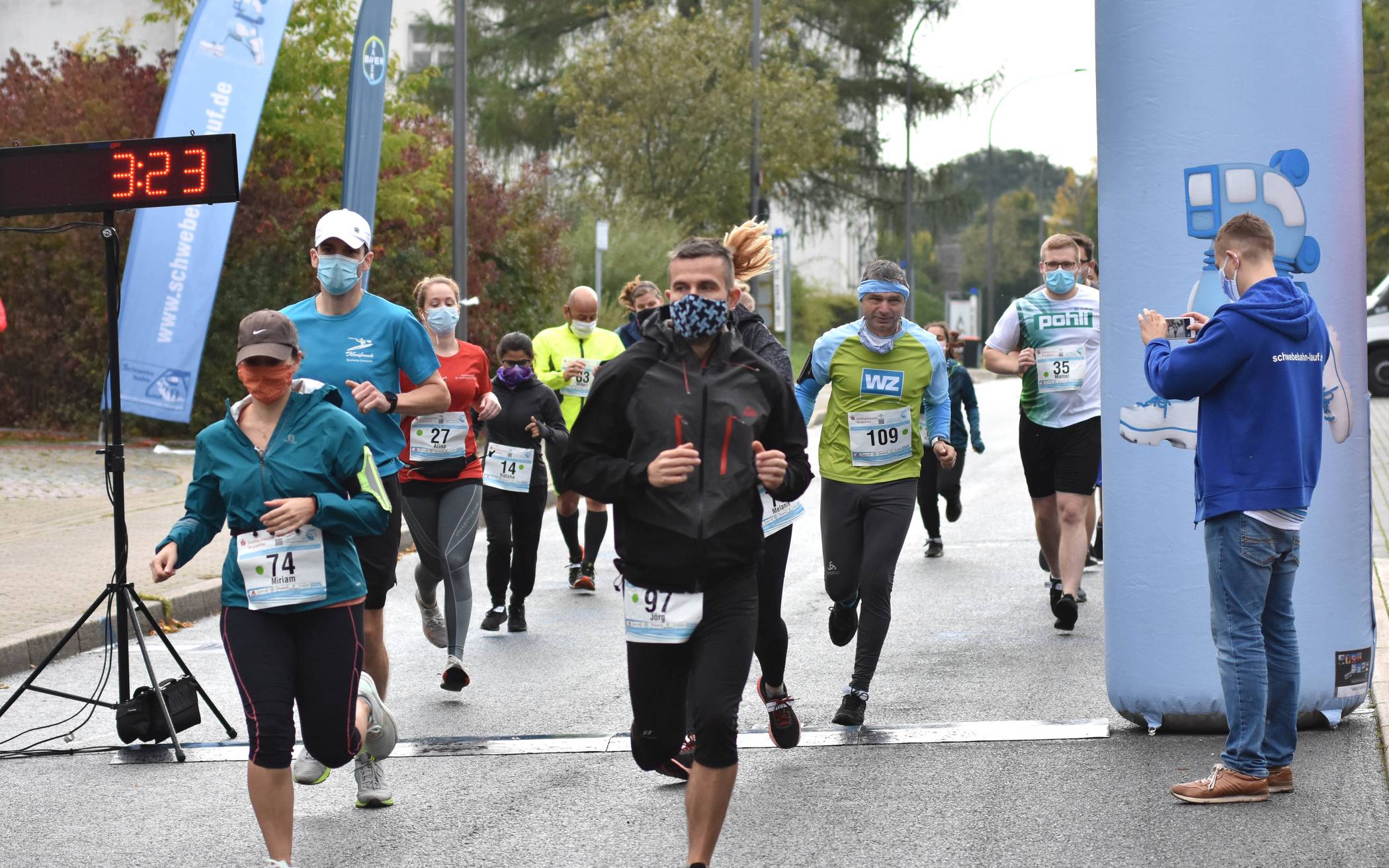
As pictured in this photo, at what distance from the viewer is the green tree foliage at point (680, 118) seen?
37.0 m

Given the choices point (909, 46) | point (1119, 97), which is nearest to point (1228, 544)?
point (1119, 97)

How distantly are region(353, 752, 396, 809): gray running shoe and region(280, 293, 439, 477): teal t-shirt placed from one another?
1.08m

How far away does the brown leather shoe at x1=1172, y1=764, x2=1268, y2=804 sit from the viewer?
18.6 ft

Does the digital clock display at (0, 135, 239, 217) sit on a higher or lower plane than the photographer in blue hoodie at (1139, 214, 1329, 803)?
higher

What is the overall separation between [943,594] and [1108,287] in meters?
4.53

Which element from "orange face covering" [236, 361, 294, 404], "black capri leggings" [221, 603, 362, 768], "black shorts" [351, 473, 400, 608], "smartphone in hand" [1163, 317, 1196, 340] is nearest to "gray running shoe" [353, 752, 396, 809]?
"black shorts" [351, 473, 400, 608]

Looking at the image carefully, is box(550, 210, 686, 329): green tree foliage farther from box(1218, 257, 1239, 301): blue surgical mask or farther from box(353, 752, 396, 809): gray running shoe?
box(1218, 257, 1239, 301): blue surgical mask

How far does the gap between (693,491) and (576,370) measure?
674 centimetres

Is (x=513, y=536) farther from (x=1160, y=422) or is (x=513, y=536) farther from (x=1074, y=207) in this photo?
(x=1074, y=207)

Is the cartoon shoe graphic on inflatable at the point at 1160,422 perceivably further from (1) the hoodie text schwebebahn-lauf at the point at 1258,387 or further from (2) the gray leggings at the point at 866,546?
(2) the gray leggings at the point at 866,546

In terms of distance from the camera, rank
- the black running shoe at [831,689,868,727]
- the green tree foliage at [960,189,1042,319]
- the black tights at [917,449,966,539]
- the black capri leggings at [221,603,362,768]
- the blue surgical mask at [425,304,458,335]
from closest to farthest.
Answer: the black capri leggings at [221,603,362,768]
the black running shoe at [831,689,868,727]
the blue surgical mask at [425,304,458,335]
the black tights at [917,449,966,539]
the green tree foliage at [960,189,1042,319]

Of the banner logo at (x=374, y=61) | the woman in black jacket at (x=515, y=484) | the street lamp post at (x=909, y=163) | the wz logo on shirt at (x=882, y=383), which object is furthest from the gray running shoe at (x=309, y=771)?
the street lamp post at (x=909, y=163)

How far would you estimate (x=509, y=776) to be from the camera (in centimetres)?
645

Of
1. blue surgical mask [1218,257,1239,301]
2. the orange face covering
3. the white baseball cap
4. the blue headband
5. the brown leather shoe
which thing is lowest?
the brown leather shoe
